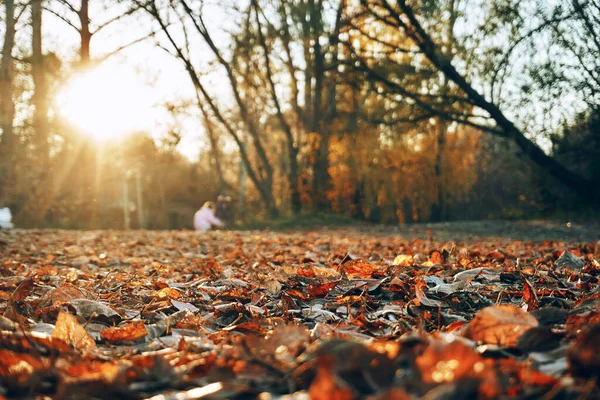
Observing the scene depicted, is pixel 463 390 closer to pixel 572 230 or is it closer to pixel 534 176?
pixel 572 230

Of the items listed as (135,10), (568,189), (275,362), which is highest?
(135,10)

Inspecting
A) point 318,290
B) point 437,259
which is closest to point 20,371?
point 318,290

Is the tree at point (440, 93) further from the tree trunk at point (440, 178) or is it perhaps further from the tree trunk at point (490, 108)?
the tree trunk at point (440, 178)

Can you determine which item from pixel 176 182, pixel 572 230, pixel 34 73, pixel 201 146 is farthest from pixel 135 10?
pixel 176 182

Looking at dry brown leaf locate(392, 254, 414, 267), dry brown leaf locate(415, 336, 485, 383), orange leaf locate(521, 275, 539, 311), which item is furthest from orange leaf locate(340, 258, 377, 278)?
dry brown leaf locate(415, 336, 485, 383)

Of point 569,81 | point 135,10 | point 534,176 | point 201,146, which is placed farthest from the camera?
point 201,146

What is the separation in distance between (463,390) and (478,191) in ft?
66.8

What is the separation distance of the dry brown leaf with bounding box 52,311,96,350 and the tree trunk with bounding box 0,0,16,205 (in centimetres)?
1185

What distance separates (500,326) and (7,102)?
501 inches

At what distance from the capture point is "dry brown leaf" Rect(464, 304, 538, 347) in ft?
5.06

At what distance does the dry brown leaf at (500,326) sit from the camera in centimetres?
154

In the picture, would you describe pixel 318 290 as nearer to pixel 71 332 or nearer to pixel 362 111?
pixel 71 332

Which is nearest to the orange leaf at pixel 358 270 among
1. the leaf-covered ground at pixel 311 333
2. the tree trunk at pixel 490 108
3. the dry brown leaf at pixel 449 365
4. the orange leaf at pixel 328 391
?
the leaf-covered ground at pixel 311 333

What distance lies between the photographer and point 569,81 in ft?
31.7
